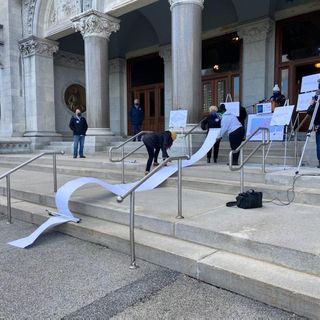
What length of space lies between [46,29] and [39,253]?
45.5 feet

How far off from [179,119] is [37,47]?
9.67m

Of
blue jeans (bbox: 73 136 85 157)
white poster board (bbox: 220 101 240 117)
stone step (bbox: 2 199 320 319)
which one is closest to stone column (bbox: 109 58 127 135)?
blue jeans (bbox: 73 136 85 157)

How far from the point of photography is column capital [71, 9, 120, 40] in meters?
12.5

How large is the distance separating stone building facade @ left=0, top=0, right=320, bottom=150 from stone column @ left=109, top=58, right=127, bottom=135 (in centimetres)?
5

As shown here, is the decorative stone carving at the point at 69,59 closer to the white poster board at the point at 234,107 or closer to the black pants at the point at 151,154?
the white poster board at the point at 234,107

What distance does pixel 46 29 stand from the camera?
51.5 ft

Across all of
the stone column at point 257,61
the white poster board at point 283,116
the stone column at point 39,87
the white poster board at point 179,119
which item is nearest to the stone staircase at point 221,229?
the white poster board at point 283,116

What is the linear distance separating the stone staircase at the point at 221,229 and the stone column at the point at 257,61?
24.2ft

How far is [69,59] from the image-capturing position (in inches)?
714

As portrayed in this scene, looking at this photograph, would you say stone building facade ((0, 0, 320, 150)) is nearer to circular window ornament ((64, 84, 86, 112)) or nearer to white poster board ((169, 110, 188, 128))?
circular window ornament ((64, 84, 86, 112))

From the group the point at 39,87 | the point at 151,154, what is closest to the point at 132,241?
the point at 151,154

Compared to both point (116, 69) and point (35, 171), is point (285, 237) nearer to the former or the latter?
point (35, 171)

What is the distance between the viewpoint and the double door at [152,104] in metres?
17.7

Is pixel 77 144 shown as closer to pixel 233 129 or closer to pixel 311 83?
pixel 233 129
